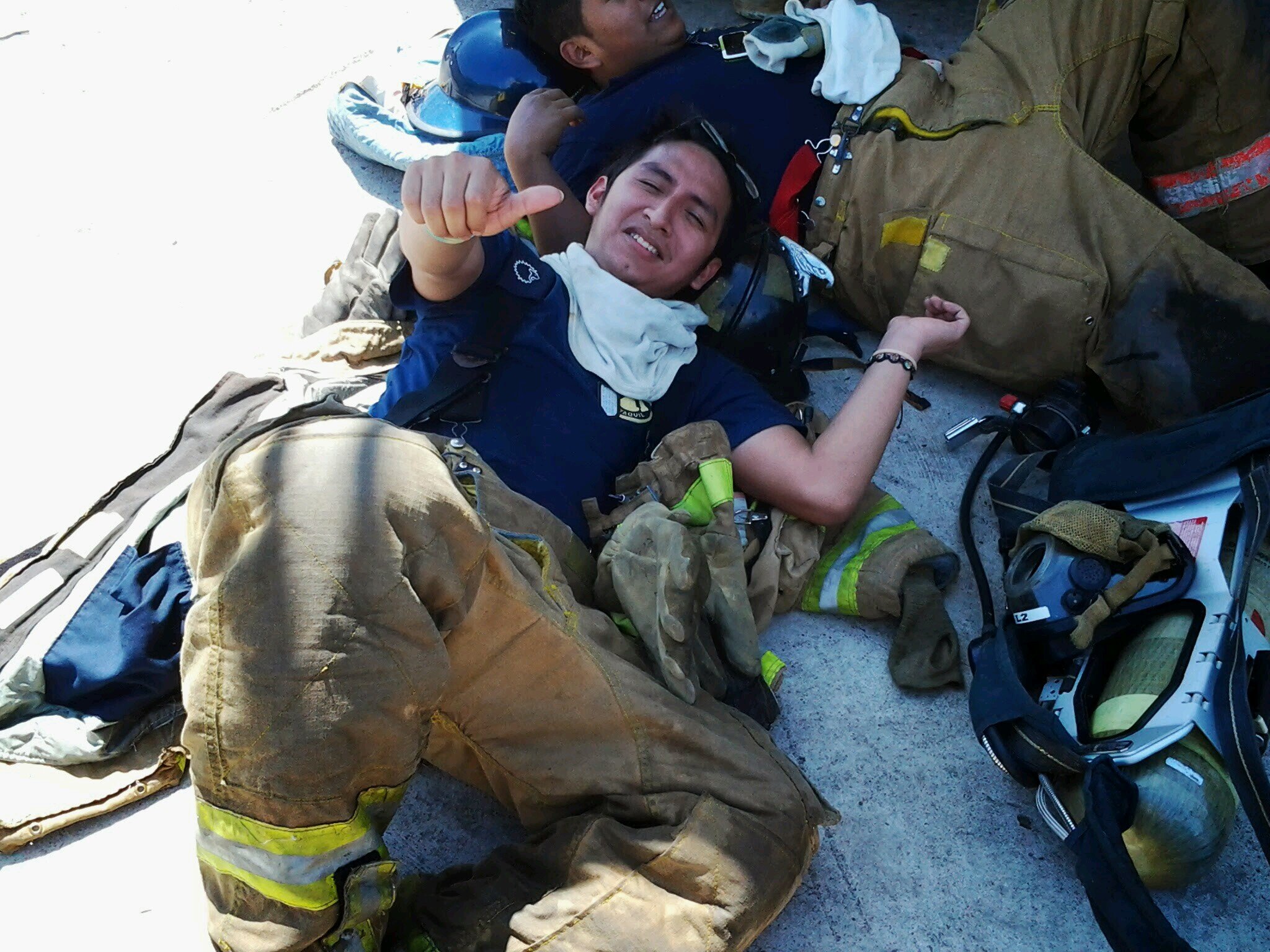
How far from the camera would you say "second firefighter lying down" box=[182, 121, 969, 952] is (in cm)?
135

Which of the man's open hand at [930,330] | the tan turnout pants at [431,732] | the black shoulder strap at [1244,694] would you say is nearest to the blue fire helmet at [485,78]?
the man's open hand at [930,330]

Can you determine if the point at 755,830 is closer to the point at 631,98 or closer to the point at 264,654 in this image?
the point at 264,654

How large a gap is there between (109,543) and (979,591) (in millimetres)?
1695

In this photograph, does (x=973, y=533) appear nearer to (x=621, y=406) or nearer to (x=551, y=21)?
(x=621, y=406)

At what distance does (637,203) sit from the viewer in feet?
7.52

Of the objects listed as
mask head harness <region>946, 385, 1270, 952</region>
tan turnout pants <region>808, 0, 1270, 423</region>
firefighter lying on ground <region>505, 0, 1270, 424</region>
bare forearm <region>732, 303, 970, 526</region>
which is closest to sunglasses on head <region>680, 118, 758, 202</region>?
firefighter lying on ground <region>505, 0, 1270, 424</region>

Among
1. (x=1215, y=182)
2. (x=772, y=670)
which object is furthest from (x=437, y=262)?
(x=1215, y=182)

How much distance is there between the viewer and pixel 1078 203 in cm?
244

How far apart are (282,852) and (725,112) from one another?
2.08 m

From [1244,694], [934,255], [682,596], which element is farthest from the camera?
[934,255]

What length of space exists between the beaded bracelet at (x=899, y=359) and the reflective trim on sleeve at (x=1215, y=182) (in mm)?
906

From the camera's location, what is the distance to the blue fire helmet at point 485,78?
308 centimetres


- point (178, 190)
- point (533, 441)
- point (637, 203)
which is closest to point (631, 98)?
point (637, 203)

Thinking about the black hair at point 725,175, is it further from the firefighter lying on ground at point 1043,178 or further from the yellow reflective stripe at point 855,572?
the yellow reflective stripe at point 855,572
